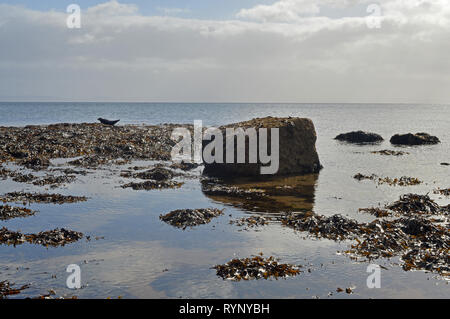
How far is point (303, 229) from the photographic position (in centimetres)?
1138

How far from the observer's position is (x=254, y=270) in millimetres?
8391

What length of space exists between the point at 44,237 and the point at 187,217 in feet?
13.0

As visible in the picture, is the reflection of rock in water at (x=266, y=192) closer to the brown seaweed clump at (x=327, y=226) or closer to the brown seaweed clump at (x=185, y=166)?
the brown seaweed clump at (x=327, y=226)

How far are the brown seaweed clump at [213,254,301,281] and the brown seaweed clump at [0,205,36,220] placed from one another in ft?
24.0

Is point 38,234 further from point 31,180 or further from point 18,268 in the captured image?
point 31,180

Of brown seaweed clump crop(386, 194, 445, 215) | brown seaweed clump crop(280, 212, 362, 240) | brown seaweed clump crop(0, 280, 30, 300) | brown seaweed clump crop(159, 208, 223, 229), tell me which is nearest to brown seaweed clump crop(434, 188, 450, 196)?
brown seaweed clump crop(386, 194, 445, 215)

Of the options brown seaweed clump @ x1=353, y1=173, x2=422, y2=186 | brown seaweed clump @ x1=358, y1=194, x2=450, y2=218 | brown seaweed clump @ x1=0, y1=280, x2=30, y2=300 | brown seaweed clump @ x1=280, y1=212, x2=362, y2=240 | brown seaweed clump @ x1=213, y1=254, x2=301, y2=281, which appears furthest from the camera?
brown seaweed clump @ x1=353, y1=173, x2=422, y2=186

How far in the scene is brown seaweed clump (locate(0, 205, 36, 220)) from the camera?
12259mm

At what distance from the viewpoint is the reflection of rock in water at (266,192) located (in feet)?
46.7

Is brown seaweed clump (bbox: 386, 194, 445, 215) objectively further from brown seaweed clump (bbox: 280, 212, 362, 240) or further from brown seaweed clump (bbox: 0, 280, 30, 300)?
brown seaweed clump (bbox: 0, 280, 30, 300)

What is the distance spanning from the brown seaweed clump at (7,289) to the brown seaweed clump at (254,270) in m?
3.80

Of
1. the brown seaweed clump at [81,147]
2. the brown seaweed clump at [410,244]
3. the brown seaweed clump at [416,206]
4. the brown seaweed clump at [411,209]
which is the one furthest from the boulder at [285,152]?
the brown seaweed clump at [410,244]
